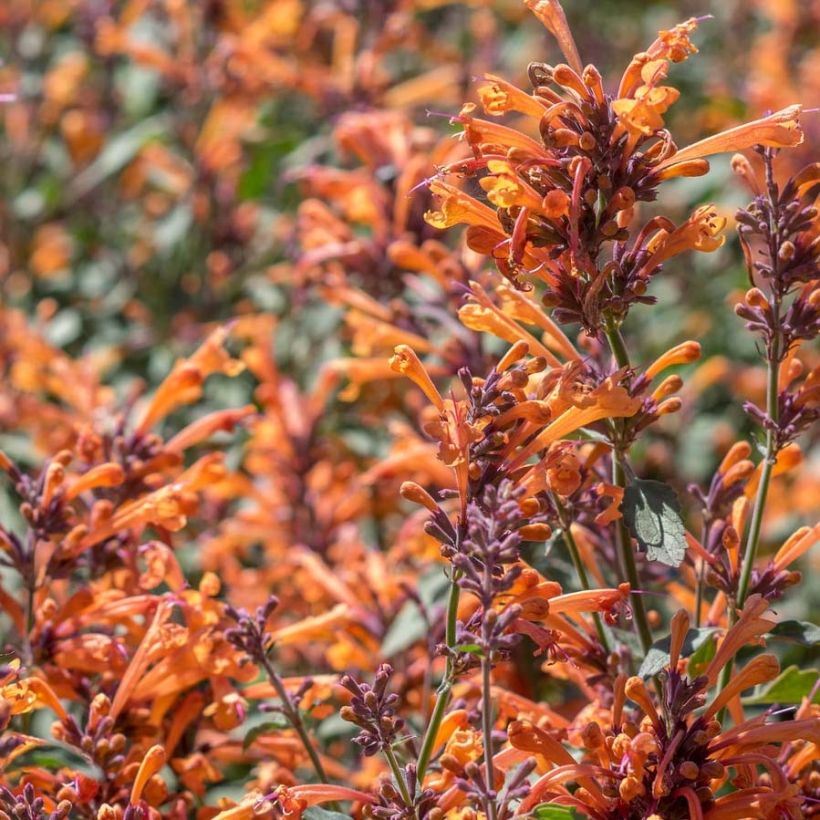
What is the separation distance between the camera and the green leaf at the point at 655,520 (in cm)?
193

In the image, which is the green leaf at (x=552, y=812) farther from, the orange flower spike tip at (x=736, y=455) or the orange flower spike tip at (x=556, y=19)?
the orange flower spike tip at (x=556, y=19)

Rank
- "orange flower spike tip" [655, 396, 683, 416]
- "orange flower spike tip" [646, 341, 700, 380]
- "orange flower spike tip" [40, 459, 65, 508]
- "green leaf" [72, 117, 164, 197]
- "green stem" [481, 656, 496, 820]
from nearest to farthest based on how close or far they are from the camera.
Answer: "green stem" [481, 656, 496, 820] → "orange flower spike tip" [655, 396, 683, 416] → "orange flower spike tip" [646, 341, 700, 380] → "orange flower spike tip" [40, 459, 65, 508] → "green leaf" [72, 117, 164, 197]

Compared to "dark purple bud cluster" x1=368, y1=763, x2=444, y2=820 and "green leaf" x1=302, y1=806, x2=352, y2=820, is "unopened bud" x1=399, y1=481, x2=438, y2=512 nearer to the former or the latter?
"dark purple bud cluster" x1=368, y1=763, x2=444, y2=820

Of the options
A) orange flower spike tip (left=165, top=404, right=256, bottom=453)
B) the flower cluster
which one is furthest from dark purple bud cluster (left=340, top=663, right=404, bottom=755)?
orange flower spike tip (left=165, top=404, right=256, bottom=453)

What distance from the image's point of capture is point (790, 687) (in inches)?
92.3

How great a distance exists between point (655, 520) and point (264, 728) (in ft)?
3.13

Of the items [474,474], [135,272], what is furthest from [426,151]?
[474,474]

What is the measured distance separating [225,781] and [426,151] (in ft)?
7.86

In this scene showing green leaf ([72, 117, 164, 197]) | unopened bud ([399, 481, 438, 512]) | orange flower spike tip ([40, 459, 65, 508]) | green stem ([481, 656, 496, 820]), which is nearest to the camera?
green stem ([481, 656, 496, 820])

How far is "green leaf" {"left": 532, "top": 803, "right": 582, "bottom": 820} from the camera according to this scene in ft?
6.24

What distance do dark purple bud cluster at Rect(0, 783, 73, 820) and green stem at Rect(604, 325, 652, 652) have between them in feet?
3.38

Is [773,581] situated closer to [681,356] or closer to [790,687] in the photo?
[790,687]

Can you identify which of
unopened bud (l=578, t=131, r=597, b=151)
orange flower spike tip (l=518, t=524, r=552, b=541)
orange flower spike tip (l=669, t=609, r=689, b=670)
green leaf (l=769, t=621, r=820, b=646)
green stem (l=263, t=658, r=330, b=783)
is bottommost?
green stem (l=263, t=658, r=330, b=783)

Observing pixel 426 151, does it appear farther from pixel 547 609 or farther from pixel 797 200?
pixel 547 609
